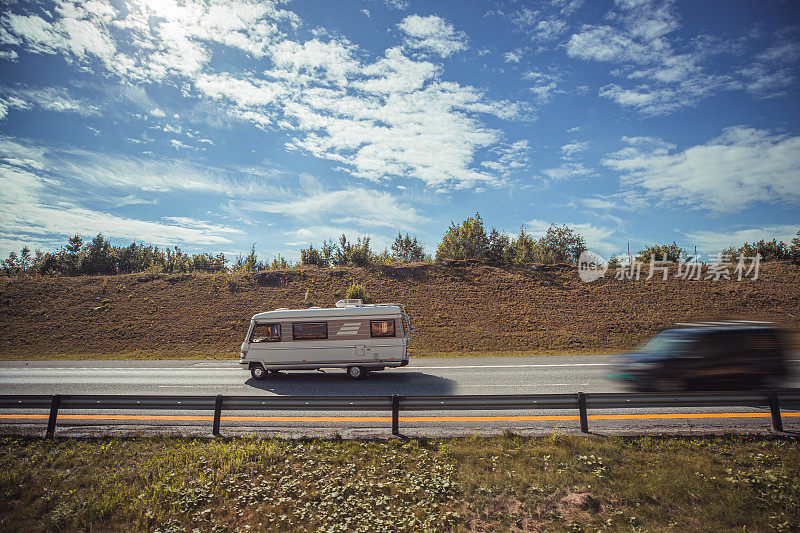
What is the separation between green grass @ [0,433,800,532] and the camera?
518 cm

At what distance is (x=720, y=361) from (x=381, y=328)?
1015 cm

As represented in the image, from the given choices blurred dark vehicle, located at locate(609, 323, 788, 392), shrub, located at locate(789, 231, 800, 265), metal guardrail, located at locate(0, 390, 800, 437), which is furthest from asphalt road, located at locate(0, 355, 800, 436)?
shrub, located at locate(789, 231, 800, 265)

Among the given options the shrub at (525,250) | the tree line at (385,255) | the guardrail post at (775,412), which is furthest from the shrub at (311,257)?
the guardrail post at (775,412)

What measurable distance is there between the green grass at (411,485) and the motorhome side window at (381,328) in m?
6.93

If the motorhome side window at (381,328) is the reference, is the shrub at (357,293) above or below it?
above

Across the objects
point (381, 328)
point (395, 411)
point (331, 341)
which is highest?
point (381, 328)

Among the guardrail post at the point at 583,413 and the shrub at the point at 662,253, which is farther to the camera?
the shrub at the point at 662,253

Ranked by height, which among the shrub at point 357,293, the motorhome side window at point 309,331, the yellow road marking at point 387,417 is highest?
the shrub at point 357,293

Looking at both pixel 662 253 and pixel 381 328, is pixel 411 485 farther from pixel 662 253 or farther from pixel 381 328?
pixel 662 253

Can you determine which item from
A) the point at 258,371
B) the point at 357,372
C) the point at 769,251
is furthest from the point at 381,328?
the point at 769,251

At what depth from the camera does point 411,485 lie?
5902 mm

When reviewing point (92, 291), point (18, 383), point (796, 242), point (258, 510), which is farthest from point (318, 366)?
point (796, 242)

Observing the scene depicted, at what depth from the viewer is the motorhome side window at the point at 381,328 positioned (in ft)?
47.0

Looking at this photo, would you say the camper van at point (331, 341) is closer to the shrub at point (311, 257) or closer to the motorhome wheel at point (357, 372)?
the motorhome wheel at point (357, 372)
